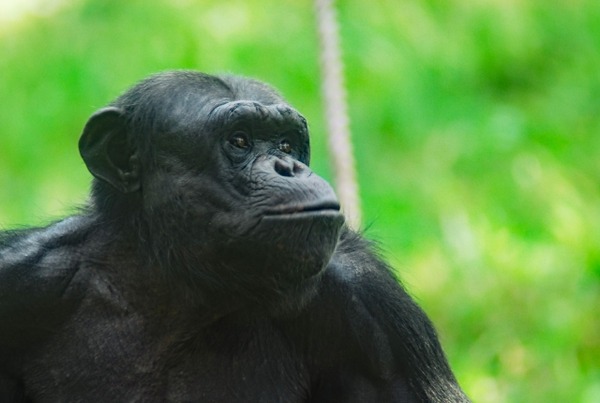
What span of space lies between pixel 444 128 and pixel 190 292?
6.11m

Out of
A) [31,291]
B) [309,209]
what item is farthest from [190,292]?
[309,209]

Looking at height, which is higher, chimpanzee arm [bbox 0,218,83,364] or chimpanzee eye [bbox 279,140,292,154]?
chimpanzee eye [bbox 279,140,292,154]

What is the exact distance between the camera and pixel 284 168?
593cm

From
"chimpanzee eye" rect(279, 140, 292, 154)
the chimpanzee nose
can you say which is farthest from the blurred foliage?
the chimpanzee nose

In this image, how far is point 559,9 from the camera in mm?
13617

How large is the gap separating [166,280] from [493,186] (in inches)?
217

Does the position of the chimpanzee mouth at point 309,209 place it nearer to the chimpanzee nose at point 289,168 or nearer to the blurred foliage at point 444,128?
the chimpanzee nose at point 289,168

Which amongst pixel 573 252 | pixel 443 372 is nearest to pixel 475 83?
pixel 573 252

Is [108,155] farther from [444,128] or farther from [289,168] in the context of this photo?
[444,128]

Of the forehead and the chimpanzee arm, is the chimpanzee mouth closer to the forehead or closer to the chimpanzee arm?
the forehead

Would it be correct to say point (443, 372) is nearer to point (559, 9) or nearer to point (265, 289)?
point (265, 289)

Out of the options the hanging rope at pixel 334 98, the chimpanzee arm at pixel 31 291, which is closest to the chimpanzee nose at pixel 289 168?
the chimpanzee arm at pixel 31 291

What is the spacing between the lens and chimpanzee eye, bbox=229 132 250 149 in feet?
19.9

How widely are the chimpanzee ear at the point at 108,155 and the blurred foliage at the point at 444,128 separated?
3.42 m
